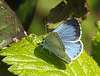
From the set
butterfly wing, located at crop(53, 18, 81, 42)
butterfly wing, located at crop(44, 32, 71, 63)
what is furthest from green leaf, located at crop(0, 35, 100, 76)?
butterfly wing, located at crop(53, 18, 81, 42)

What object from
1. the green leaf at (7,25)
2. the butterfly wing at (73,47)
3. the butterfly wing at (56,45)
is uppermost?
the green leaf at (7,25)

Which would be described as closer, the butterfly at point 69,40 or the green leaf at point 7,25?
the green leaf at point 7,25

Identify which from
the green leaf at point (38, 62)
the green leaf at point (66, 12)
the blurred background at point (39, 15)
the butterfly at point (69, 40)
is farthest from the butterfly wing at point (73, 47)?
the blurred background at point (39, 15)

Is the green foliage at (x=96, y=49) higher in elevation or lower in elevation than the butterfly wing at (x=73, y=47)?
lower

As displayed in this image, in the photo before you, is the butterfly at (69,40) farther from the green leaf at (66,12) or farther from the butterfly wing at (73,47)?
the green leaf at (66,12)

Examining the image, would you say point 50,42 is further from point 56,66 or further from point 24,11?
point 24,11

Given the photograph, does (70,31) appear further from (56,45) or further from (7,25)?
(7,25)

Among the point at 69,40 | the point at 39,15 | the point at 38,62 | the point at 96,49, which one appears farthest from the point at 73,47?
the point at 39,15
